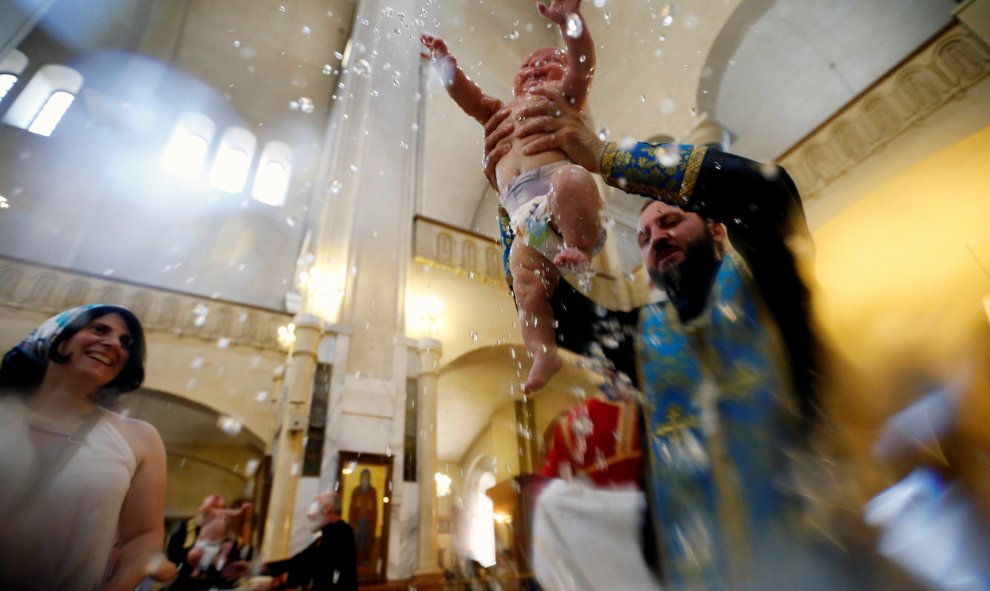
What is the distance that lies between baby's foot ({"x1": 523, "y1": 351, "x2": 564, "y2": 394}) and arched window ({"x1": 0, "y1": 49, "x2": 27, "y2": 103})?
16.3 meters

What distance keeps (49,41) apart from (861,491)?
18050 millimetres

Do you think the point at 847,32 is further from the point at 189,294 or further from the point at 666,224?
the point at 189,294

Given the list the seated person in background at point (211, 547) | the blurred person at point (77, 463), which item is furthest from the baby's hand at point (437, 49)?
the seated person in background at point (211, 547)

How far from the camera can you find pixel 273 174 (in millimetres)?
15352

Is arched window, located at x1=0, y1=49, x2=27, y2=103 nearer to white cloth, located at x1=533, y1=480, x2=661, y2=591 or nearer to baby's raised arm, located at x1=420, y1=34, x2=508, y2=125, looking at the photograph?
baby's raised arm, located at x1=420, y1=34, x2=508, y2=125

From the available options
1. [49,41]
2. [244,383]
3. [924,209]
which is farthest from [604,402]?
[49,41]

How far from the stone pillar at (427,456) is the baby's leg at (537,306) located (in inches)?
193

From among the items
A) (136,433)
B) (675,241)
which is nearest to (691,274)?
(675,241)

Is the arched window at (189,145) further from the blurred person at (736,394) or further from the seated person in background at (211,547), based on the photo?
the blurred person at (736,394)

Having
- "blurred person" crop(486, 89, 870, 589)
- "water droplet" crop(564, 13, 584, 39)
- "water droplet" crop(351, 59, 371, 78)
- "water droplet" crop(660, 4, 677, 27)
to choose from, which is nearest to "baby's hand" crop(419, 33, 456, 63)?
"water droplet" crop(564, 13, 584, 39)

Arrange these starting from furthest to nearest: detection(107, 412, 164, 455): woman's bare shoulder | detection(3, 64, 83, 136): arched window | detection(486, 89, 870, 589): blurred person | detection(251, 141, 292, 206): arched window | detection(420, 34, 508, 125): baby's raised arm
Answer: detection(251, 141, 292, 206): arched window
detection(3, 64, 83, 136): arched window
detection(107, 412, 164, 455): woman's bare shoulder
detection(420, 34, 508, 125): baby's raised arm
detection(486, 89, 870, 589): blurred person

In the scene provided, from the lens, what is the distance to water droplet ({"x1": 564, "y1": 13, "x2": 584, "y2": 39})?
127 centimetres

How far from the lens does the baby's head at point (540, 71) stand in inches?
65.0

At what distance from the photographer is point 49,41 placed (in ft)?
38.5
